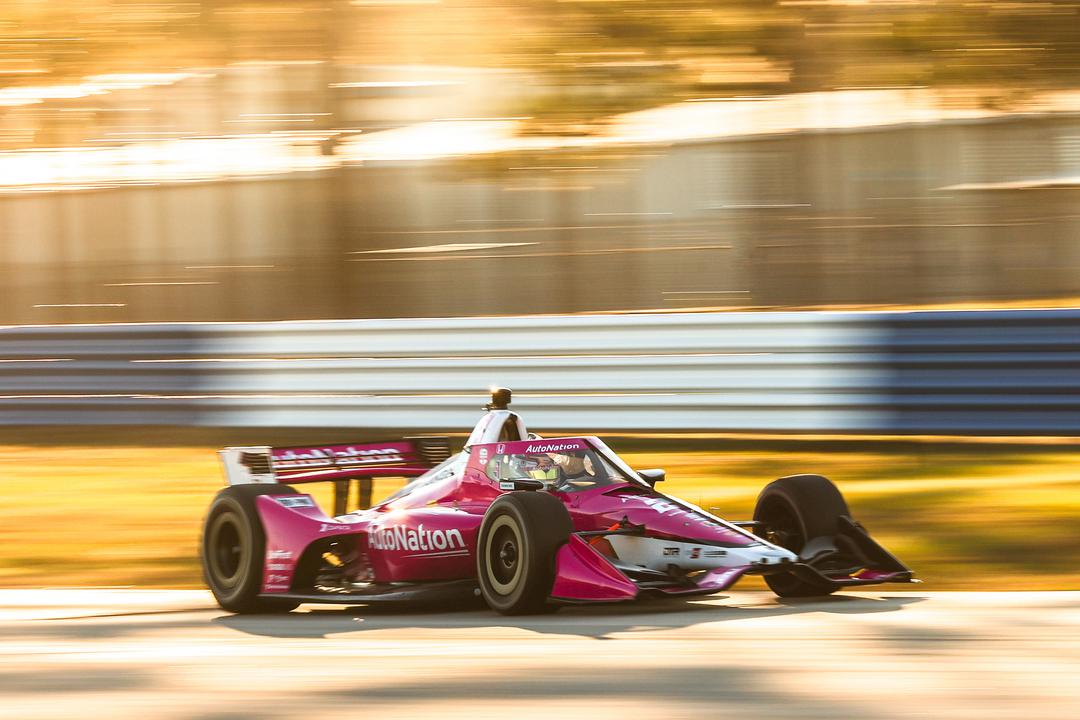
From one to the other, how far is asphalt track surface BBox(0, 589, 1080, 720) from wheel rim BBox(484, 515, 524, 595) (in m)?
0.17

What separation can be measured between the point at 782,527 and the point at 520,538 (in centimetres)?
169

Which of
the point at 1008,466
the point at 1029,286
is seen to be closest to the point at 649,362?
the point at 1008,466

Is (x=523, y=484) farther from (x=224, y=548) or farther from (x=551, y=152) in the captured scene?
(x=551, y=152)

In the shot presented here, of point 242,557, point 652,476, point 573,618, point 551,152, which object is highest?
point 551,152

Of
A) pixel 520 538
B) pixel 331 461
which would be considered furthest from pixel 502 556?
pixel 331 461

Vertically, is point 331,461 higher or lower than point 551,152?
lower

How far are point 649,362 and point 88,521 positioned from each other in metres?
4.42

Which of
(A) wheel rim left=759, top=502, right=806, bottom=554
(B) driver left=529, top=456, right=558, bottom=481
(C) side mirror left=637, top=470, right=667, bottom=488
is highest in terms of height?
(B) driver left=529, top=456, right=558, bottom=481

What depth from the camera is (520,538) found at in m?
6.91

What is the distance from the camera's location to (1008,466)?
11102 mm

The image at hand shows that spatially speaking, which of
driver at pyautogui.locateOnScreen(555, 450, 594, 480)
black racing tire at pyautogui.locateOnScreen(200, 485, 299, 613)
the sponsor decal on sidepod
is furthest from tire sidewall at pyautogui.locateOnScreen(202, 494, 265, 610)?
driver at pyautogui.locateOnScreen(555, 450, 594, 480)

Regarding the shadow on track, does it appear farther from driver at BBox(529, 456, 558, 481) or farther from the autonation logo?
the autonation logo

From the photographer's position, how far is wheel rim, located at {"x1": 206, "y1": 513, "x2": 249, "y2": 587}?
26.9 ft

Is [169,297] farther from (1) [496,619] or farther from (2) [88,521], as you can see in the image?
(1) [496,619]
